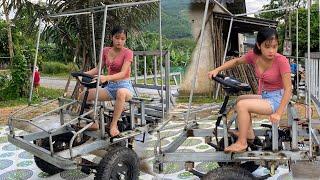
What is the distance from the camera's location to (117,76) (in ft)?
13.9

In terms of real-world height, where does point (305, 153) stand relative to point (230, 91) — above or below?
below

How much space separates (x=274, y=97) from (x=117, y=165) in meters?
1.58

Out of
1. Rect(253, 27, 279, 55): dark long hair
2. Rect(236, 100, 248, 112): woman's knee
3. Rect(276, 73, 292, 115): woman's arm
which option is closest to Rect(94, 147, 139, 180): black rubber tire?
Rect(236, 100, 248, 112): woman's knee

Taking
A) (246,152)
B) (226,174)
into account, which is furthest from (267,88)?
(226,174)

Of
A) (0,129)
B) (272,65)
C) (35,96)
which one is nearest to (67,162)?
(272,65)

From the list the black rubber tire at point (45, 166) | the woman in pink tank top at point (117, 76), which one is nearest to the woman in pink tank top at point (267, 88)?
the woman in pink tank top at point (117, 76)

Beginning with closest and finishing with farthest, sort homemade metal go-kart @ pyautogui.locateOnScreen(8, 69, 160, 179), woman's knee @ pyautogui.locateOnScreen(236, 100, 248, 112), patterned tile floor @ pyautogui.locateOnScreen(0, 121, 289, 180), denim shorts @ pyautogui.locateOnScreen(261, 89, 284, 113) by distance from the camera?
woman's knee @ pyautogui.locateOnScreen(236, 100, 248, 112), denim shorts @ pyautogui.locateOnScreen(261, 89, 284, 113), homemade metal go-kart @ pyautogui.locateOnScreen(8, 69, 160, 179), patterned tile floor @ pyautogui.locateOnScreen(0, 121, 289, 180)

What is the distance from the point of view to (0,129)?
25.7ft

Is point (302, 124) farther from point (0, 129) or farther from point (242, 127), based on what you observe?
point (0, 129)

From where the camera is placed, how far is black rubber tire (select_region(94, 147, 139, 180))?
12.3 feet

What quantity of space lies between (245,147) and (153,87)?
8.03 ft

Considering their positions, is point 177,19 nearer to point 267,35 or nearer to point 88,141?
point 88,141

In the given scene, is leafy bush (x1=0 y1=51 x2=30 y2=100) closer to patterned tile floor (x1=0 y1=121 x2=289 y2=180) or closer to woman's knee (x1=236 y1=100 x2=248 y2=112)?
patterned tile floor (x1=0 y1=121 x2=289 y2=180)

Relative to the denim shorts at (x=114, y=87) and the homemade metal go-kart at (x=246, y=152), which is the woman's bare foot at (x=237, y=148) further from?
the denim shorts at (x=114, y=87)
